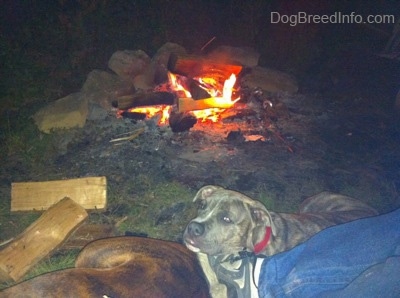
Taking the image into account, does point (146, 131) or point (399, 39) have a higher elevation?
point (399, 39)

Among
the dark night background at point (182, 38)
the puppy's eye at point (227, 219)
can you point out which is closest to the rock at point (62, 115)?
the dark night background at point (182, 38)

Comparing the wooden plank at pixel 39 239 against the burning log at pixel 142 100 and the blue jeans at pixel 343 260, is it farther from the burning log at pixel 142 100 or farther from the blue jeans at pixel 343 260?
the burning log at pixel 142 100

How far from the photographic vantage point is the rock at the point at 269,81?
776 cm

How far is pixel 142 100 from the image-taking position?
6.74 metres

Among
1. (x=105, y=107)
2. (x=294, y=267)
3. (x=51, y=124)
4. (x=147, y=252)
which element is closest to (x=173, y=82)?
(x=105, y=107)

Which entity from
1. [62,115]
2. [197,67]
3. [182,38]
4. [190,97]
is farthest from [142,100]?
[182,38]

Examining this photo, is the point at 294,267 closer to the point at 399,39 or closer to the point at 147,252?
the point at 147,252

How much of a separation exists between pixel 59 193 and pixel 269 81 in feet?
15.4

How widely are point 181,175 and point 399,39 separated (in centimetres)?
551

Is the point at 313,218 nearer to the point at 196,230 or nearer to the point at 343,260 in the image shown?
the point at 196,230

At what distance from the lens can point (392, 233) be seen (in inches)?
107

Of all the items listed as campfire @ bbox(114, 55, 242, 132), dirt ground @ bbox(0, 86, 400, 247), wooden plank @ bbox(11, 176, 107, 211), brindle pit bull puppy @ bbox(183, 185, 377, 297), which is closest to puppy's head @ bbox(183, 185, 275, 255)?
brindle pit bull puppy @ bbox(183, 185, 377, 297)

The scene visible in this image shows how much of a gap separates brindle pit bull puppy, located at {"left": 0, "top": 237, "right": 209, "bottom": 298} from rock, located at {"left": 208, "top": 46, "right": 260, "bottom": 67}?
5.36 m

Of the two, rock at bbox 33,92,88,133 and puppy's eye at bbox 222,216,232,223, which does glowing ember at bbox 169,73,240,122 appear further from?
puppy's eye at bbox 222,216,232,223
